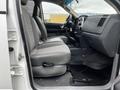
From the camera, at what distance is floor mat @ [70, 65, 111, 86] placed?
2.78 metres

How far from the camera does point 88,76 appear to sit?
3127 mm

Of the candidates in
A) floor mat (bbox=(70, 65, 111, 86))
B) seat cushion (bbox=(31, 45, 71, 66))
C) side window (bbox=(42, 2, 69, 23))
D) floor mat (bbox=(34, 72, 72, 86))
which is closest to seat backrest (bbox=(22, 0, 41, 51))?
seat cushion (bbox=(31, 45, 71, 66))

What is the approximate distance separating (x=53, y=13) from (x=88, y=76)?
219cm

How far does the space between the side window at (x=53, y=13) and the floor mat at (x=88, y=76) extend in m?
1.57

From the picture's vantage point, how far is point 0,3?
2.17 meters

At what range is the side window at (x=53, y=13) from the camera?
4.85 m

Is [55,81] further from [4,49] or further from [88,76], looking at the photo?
[4,49]

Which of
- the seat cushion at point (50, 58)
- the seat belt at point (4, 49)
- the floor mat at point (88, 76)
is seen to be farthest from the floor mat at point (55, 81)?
the seat belt at point (4, 49)

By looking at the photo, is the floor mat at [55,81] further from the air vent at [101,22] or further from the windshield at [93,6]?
the windshield at [93,6]

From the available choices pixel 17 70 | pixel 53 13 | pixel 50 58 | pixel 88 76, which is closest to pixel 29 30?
pixel 50 58

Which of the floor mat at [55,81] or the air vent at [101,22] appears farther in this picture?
the air vent at [101,22]

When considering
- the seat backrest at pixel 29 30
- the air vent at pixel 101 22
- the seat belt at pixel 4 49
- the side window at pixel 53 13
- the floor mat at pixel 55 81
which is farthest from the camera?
the side window at pixel 53 13

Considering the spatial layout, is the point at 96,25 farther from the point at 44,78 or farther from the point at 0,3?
the point at 0,3

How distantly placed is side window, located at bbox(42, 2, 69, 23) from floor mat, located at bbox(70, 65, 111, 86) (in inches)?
61.8
